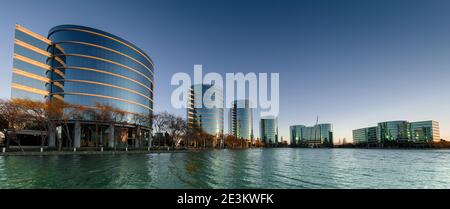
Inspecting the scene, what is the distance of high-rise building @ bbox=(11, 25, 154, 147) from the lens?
94688 mm

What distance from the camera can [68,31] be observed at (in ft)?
346

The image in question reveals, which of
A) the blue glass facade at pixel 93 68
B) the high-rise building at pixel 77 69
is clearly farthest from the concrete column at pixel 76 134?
the blue glass facade at pixel 93 68

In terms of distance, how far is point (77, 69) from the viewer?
342ft

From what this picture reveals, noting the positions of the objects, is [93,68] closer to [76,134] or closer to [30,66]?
[30,66]

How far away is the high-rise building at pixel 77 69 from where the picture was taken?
94.7 meters

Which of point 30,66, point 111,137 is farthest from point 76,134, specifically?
point 30,66

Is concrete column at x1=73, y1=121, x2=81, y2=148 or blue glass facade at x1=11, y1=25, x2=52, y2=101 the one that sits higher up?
blue glass facade at x1=11, y1=25, x2=52, y2=101

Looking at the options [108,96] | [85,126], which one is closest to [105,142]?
[85,126]

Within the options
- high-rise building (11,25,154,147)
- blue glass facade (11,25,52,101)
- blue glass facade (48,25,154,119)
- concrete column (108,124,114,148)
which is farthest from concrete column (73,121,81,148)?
blue glass facade (11,25,52,101)

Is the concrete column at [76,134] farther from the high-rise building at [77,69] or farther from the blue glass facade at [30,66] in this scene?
the blue glass facade at [30,66]

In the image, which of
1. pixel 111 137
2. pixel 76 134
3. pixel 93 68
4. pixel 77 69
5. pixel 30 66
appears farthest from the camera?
pixel 93 68

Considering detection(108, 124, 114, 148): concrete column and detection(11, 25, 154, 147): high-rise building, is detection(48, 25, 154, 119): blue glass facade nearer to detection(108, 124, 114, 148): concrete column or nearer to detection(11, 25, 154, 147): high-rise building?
detection(11, 25, 154, 147): high-rise building

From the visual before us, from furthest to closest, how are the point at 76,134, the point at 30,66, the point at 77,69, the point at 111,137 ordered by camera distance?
1. the point at 77,69
2. the point at 111,137
3. the point at 30,66
4. the point at 76,134
